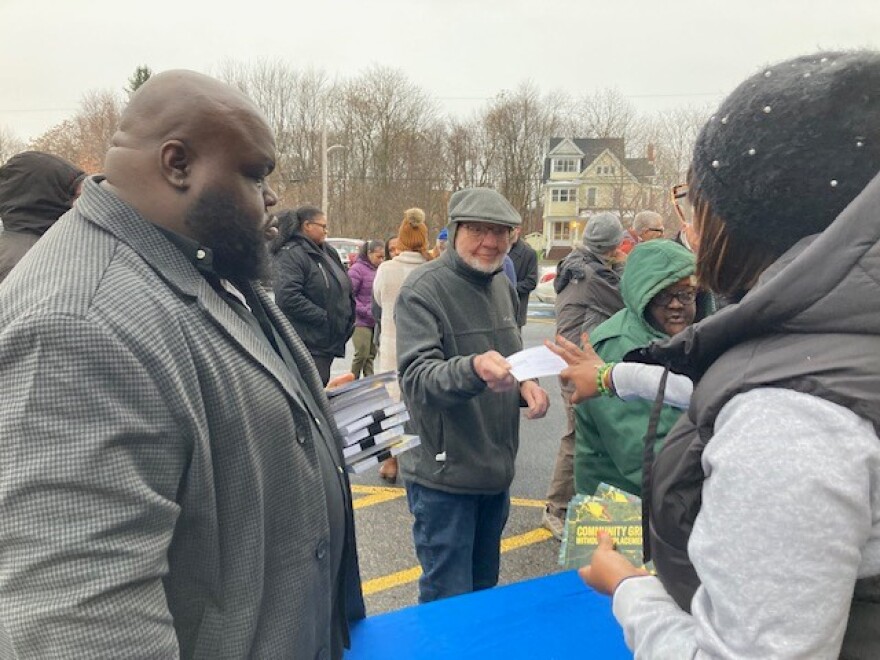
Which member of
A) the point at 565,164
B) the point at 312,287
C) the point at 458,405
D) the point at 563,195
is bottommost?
the point at 458,405

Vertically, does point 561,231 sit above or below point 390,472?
below

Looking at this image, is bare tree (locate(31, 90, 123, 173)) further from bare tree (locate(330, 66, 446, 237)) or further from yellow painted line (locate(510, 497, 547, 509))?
yellow painted line (locate(510, 497, 547, 509))

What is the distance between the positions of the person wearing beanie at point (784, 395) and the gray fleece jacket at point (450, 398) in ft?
Result: 4.98

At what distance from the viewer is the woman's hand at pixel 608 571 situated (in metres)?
1.18

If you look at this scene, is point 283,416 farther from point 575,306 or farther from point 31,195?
point 575,306

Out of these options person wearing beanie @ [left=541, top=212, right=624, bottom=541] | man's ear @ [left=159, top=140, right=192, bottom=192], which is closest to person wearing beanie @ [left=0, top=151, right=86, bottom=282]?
man's ear @ [left=159, top=140, right=192, bottom=192]

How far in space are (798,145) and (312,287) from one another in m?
4.68

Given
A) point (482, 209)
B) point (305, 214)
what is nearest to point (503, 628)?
point (482, 209)

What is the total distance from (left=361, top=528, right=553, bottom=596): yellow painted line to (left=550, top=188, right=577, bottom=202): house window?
53.4 m

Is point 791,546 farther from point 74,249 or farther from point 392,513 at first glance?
point 392,513

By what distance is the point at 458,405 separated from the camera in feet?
8.46

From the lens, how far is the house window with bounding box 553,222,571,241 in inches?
2302

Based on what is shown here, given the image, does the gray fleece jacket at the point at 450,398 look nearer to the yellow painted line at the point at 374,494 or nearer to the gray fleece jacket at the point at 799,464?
the gray fleece jacket at the point at 799,464

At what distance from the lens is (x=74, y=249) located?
1.11 m
